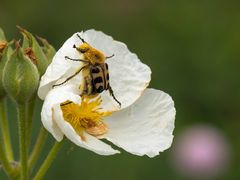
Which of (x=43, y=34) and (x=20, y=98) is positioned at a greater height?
(x=20, y=98)

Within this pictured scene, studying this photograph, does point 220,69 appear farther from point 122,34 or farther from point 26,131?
point 26,131

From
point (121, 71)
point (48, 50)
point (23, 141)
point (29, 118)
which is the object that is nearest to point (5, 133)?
point (29, 118)

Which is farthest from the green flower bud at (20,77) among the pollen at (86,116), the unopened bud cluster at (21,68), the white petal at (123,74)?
the white petal at (123,74)

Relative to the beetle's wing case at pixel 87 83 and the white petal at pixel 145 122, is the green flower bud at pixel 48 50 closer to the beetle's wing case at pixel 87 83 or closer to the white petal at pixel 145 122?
the beetle's wing case at pixel 87 83

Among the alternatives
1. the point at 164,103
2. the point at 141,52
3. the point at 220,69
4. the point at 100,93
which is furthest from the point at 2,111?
the point at 141,52

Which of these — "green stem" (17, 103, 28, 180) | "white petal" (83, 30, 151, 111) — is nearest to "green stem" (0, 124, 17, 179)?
"green stem" (17, 103, 28, 180)

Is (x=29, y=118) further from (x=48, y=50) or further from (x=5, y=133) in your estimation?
(x=48, y=50)
